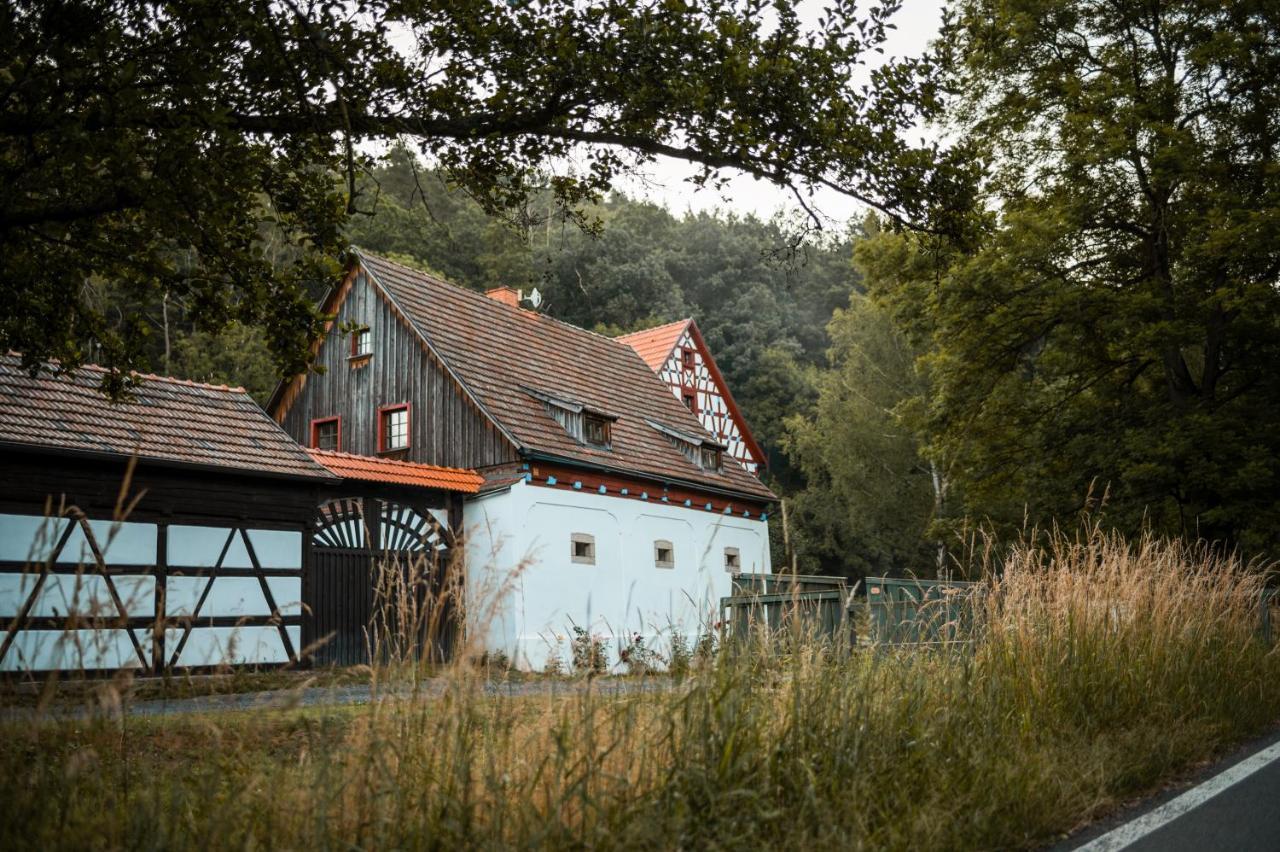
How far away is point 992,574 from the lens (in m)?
7.46

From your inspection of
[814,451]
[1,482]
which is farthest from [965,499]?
[814,451]

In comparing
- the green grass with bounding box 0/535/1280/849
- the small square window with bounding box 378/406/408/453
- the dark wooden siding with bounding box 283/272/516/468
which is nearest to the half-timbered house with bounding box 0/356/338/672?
the dark wooden siding with bounding box 283/272/516/468

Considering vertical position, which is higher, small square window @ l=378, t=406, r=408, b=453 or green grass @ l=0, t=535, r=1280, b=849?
small square window @ l=378, t=406, r=408, b=453

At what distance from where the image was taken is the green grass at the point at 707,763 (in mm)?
3697

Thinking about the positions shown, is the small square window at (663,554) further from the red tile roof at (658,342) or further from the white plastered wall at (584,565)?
the red tile roof at (658,342)

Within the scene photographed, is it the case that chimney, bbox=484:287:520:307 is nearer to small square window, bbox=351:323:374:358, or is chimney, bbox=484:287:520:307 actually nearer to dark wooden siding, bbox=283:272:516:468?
dark wooden siding, bbox=283:272:516:468

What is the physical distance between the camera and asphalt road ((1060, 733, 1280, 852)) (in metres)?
4.59

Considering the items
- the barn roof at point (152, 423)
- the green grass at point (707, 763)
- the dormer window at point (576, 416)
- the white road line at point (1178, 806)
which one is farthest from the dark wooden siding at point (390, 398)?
the white road line at point (1178, 806)

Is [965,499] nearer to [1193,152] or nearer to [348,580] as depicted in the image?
[1193,152]

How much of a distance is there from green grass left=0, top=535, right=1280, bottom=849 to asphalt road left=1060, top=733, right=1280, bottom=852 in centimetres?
20

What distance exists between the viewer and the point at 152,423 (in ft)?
50.2

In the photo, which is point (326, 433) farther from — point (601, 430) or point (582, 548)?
point (582, 548)

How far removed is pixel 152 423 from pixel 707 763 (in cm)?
1293

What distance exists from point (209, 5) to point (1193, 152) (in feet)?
52.0
